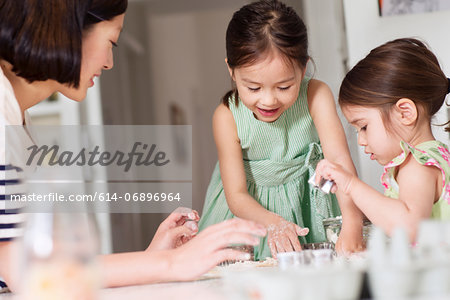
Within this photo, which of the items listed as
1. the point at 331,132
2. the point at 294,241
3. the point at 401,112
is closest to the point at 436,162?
the point at 401,112

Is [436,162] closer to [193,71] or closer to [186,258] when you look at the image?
[186,258]

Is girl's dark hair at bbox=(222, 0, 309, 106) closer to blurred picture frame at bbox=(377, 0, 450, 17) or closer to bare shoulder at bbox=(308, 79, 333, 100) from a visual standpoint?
bare shoulder at bbox=(308, 79, 333, 100)

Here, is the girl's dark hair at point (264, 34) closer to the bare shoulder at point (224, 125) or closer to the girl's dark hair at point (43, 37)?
the bare shoulder at point (224, 125)

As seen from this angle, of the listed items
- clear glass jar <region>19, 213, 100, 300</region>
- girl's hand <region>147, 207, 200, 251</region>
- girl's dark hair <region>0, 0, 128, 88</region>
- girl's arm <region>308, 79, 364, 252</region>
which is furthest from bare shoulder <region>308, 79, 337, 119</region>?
clear glass jar <region>19, 213, 100, 300</region>

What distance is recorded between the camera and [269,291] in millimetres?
544

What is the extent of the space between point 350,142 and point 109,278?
5.80ft

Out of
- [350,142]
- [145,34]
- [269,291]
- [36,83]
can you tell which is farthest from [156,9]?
[269,291]

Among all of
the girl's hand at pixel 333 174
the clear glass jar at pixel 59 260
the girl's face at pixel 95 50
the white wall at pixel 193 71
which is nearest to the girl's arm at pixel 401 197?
the girl's hand at pixel 333 174

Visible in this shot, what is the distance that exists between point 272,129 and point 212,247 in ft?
3.23

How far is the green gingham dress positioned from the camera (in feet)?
5.86

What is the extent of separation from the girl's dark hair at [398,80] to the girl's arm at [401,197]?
0.23 metres

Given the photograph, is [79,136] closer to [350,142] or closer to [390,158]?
[350,142]

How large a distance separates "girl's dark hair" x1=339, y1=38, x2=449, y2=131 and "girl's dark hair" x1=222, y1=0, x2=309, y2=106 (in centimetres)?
22

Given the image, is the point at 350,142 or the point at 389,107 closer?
the point at 389,107
